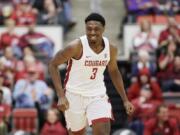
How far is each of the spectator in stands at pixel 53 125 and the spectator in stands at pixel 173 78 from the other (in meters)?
2.16

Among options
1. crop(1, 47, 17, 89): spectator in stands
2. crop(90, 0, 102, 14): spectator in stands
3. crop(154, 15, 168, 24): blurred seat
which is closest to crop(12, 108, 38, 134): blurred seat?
crop(1, 47, 17, 89): spectator in stands

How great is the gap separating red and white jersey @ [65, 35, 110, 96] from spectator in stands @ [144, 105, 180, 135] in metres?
4.02

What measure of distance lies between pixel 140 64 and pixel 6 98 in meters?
2.45

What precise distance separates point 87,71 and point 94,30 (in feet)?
1.65

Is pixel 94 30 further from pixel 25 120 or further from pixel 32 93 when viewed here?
pixel 32 93

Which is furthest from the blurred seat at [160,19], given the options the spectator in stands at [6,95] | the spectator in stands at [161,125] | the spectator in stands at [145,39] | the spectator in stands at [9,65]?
the spectator in stands at [6,95]

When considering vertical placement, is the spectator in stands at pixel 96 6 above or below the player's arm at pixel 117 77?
above

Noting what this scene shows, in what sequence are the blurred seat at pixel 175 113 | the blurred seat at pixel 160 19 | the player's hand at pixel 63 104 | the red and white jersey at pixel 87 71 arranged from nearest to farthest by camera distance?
the player's hand at pixel 63 104 < the red and white jersey at pixel 87 71 < the blurred seat at pixel 175 113 < the blurred seat at pixel 160 19

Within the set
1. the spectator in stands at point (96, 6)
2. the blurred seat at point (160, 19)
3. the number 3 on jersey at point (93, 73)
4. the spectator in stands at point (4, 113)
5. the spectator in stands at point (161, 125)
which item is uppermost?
the spectator in stands at point (96, 6)

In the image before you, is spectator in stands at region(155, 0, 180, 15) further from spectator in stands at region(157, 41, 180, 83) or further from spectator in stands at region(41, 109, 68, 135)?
spectator in stands at region(41, 109, 68, 135)

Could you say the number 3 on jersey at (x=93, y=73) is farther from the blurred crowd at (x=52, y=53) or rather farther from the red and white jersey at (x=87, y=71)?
the blurred crowd at (x=52, y=53)

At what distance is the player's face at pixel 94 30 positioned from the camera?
8.96m

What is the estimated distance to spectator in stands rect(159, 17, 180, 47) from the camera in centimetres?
1538

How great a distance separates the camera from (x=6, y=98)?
1388cm
